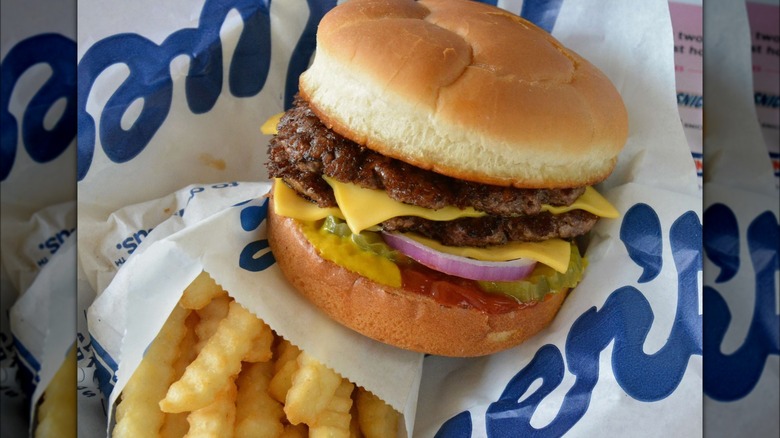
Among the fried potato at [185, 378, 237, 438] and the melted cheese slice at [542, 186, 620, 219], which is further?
the melted cheese slice at [542, 186, 620, 219]

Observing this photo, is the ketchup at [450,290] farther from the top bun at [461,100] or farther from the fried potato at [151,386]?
the fried potato at [151,386]

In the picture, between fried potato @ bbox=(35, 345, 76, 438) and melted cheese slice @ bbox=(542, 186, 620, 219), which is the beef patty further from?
fried potato @ bbox=(35, 345, 76, 438)

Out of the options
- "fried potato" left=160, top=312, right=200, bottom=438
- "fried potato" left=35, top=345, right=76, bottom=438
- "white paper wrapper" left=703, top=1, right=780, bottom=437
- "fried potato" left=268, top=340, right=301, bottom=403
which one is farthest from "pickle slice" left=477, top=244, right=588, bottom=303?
"fried potato" left=35, top=345, right=76, bottom=438

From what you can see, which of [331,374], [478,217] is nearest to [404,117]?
[478,217]

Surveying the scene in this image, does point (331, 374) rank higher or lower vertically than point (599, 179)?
lower

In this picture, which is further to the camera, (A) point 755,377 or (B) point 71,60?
(A) point 755,377

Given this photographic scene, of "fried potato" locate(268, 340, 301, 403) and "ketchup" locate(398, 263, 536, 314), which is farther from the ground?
"ketchup" locate(398, 263, 536, 314)

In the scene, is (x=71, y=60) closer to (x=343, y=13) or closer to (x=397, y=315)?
(x=343, y=13)
